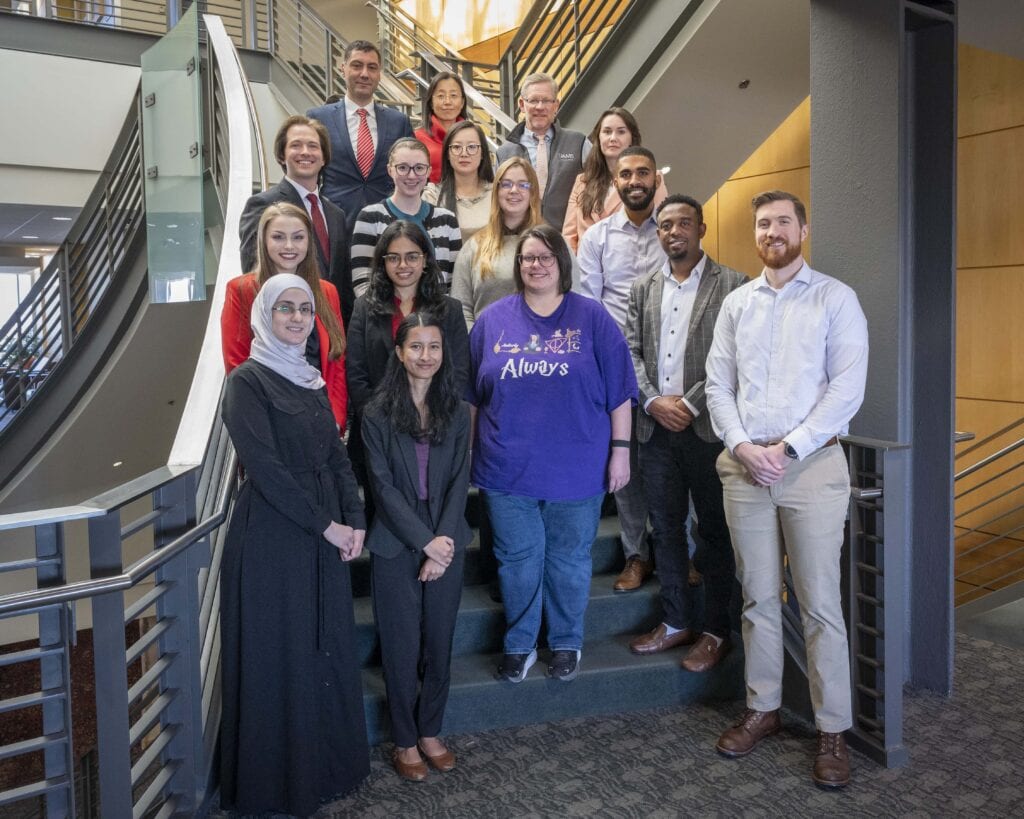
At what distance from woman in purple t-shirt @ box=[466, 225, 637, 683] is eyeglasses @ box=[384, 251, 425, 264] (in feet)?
0.99

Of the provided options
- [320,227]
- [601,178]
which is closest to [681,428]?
[601,178]

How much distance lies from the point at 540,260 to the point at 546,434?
0.54 m

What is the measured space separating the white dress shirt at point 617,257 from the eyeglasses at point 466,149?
1.81 feet

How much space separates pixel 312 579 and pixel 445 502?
18.1 inches

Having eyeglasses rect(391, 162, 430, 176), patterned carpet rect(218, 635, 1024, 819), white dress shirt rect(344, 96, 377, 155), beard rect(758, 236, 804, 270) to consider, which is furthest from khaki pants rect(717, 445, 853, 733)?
white dress shirt rect(344, 96, 377, 155)

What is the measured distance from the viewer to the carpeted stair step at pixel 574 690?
2838 mm

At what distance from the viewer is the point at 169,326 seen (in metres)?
5.33

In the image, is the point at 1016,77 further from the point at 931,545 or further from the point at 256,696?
the point at 256,696

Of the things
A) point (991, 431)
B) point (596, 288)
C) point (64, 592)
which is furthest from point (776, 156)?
point (64, 592)

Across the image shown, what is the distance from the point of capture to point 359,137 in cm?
376

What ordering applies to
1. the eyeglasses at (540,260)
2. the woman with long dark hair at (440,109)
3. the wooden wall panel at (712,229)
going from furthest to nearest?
the wooden wall panel at (712,229)
the woman with long dark hair at (440,109)
the eyeglasses at (540,260)

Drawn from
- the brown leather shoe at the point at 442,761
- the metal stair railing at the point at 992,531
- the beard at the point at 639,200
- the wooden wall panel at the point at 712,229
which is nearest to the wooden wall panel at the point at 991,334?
the metal stair railing at the point at 992,531

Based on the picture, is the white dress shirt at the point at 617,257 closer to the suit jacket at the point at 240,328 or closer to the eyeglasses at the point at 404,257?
the eyeglasses at the point at 404,257

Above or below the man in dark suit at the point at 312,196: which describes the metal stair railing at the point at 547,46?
above
